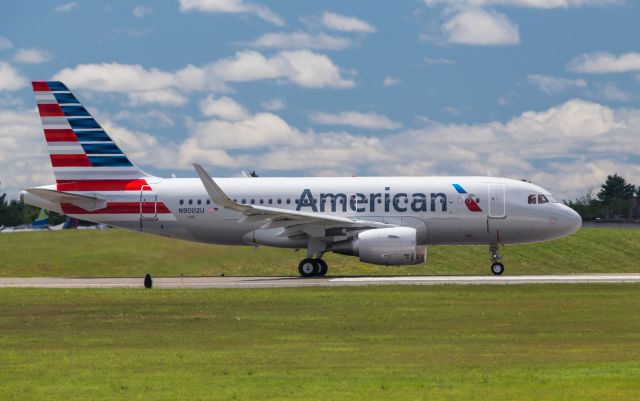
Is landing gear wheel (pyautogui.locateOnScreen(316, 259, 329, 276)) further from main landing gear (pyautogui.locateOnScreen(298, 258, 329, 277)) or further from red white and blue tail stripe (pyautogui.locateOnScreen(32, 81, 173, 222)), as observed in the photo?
red white and blue tail stripe (pyautogui.locateOnScreen(32, 81, 173, 222))

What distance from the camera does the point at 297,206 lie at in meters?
50.7

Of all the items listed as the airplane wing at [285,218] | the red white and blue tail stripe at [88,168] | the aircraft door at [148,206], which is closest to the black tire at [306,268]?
the airplane wing at [285,218]

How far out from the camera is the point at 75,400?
635 inches

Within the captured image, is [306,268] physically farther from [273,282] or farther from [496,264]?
[496,264]

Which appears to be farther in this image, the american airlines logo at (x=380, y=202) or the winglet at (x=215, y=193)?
the american airlines logo at (x=380, y=202)

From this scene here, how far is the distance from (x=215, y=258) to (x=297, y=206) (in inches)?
187

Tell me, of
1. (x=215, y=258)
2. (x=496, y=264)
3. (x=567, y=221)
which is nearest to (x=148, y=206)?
(x=215, y=258)

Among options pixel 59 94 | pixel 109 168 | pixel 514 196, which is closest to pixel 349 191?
pixel 514 196

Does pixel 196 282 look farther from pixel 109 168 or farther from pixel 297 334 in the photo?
pixel 297 334

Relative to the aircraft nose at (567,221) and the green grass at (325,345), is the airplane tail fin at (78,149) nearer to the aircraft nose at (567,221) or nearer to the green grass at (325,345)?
the green grass at (325,345)

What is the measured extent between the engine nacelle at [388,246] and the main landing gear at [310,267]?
244cm

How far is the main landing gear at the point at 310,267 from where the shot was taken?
48969 mm

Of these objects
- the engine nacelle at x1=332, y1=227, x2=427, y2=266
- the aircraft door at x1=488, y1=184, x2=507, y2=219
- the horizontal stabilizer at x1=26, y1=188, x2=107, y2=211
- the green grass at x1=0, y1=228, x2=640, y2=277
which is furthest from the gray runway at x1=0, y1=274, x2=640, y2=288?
the aircraft door at x1=488, y1=184, x2=507, y2=219

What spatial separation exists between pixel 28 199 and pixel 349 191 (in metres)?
14.4
